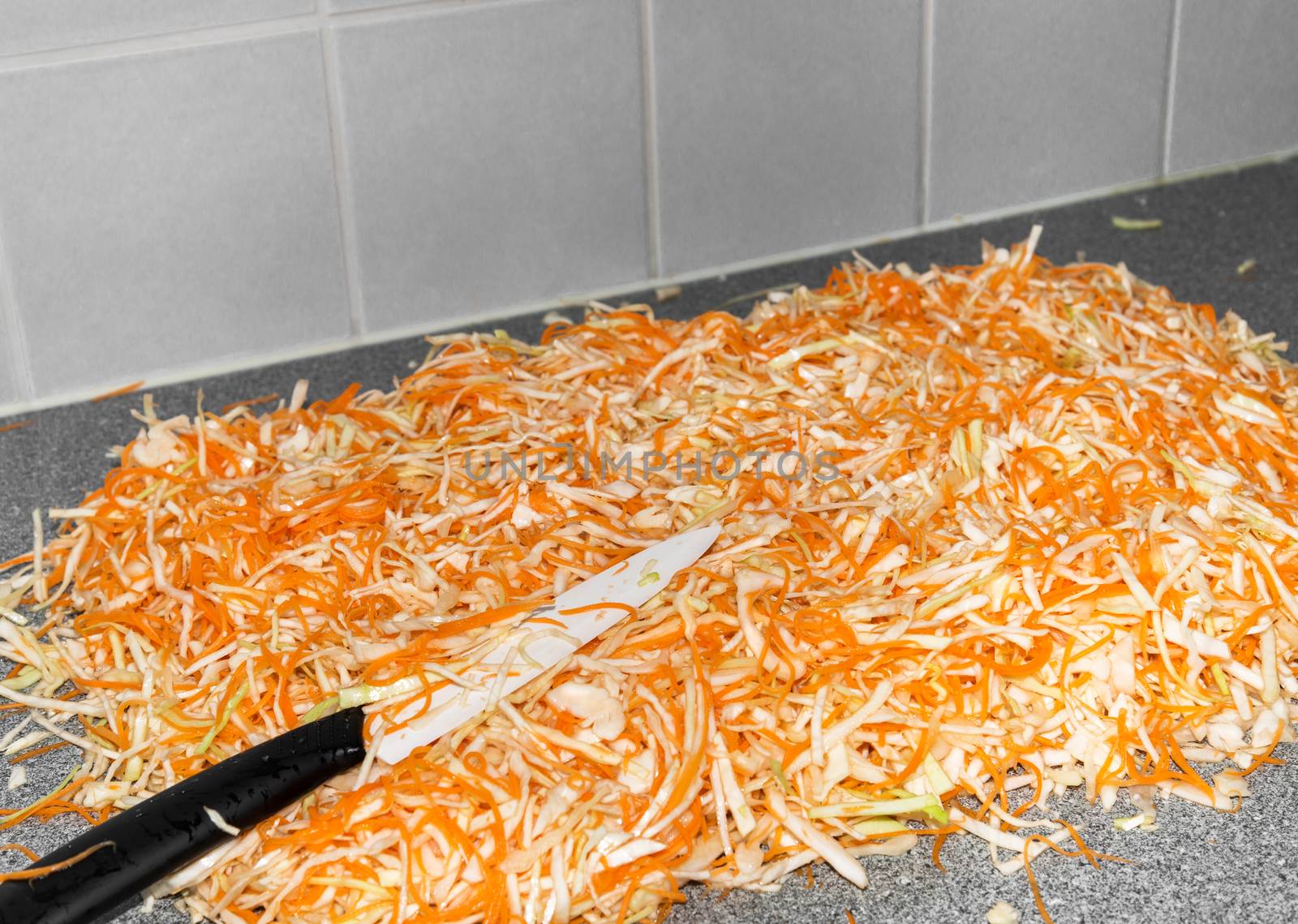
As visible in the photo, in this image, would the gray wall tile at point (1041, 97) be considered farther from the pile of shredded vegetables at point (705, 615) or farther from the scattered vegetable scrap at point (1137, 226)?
the pile of shredded vegetables at point (705, 615)

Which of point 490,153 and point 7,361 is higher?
point 490,153

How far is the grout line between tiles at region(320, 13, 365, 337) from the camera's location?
1199 millimetres

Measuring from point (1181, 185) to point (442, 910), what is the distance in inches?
51.2

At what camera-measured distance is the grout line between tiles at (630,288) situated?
123 cm

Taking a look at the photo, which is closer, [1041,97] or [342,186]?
[342,186]

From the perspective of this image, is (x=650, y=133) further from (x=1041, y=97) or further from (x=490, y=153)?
(x=1041, y=97)

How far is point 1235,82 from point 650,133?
73 cm

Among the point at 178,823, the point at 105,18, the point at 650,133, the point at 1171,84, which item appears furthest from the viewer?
the point at 1171,84

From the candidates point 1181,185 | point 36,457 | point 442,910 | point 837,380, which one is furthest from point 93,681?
point 1181,185

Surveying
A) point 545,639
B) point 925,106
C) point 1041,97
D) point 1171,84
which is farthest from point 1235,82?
point 545,639

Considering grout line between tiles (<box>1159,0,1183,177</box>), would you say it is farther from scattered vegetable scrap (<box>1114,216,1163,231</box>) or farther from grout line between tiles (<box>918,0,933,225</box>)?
grout line between tiles (<box>918,0,933,225</box>)

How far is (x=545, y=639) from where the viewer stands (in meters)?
0.70

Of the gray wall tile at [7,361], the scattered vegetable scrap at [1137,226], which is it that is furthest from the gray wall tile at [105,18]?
the scattered vegetable scrap at [1137,226]

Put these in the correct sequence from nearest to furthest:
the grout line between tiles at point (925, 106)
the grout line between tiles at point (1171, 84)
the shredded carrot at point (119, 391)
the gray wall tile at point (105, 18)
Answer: the gray wall tile at point (105, 18)
the shredded carrot at point (119, 391)
the grout line between tiles at point (925, 106)
the grout line between tiles at point (1171, 84)
